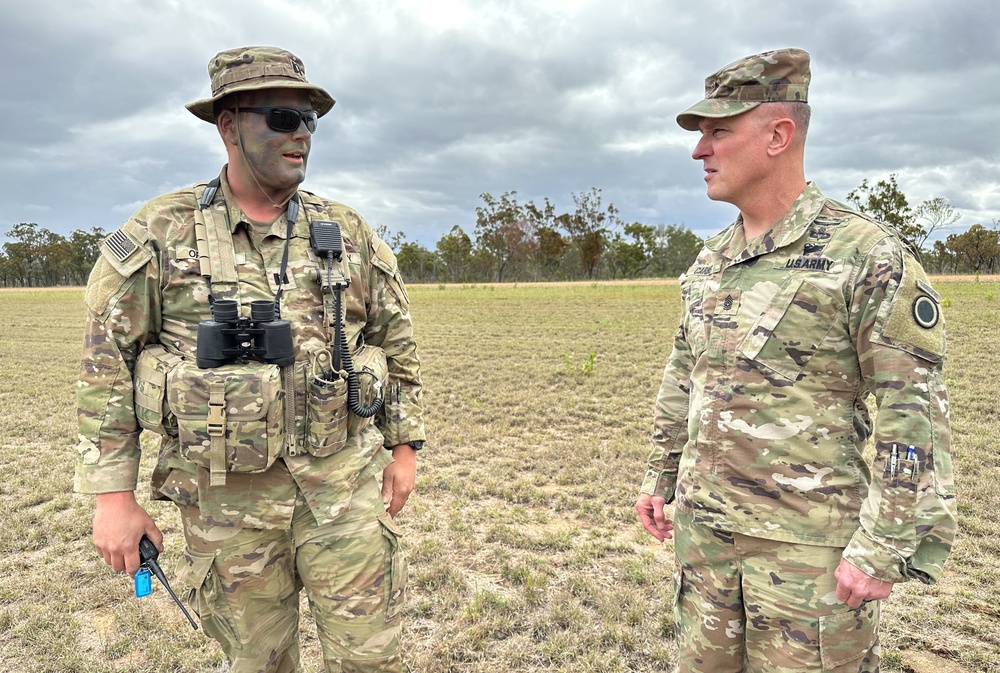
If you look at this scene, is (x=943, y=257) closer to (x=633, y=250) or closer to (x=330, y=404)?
(x=633, y=250)

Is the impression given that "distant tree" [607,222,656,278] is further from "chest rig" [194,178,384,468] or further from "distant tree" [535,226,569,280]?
"chest rig" [194,178,384,468]

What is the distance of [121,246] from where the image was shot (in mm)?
1975

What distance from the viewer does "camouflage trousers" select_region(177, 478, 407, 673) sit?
80.4 inches

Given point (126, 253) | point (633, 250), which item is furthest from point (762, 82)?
point (633, 250)

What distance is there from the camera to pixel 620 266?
65.5 meters

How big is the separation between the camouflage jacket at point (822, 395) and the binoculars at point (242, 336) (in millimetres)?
1375

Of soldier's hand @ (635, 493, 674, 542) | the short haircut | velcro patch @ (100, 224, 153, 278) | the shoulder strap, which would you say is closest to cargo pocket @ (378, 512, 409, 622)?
soldier's hand @ (635, 493, 674, 542)

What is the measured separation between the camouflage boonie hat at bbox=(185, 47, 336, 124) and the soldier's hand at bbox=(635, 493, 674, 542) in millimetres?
1930

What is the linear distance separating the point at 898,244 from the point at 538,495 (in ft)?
11.6

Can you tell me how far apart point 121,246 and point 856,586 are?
2.42m

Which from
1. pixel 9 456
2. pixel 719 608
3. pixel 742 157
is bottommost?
pixel 9 456

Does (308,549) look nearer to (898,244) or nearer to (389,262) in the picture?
(389,262)

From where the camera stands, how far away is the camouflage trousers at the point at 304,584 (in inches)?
80.4

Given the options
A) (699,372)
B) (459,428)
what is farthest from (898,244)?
(459,428)
